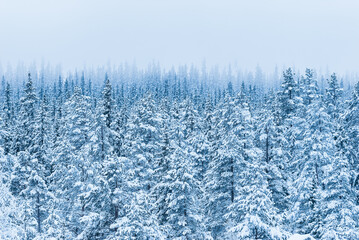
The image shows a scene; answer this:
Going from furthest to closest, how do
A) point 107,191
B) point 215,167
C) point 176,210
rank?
point 215,167
point 176,210
point 107,191

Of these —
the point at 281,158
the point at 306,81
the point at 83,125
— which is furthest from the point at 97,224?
the point at 306,81

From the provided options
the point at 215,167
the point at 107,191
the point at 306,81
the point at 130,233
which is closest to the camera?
the point at 130,233

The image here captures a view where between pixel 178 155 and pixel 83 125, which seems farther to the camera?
pixel 83 125

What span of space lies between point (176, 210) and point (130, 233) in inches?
243

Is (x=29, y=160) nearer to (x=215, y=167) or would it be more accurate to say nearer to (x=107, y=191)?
(x=107, y=191)

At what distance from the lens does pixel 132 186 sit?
19031 mm

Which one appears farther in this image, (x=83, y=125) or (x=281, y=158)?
(x=83, y=125)

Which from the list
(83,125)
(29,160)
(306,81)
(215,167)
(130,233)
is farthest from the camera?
(306,81)

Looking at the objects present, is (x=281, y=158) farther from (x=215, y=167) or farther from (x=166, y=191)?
(x=166, y=191)

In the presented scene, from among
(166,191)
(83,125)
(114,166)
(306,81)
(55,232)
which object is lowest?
(55,232)

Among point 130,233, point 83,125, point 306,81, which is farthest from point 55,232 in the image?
point 306,81

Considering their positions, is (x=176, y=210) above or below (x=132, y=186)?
below

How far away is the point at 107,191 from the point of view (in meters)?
18.5

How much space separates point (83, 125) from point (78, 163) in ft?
31.6
